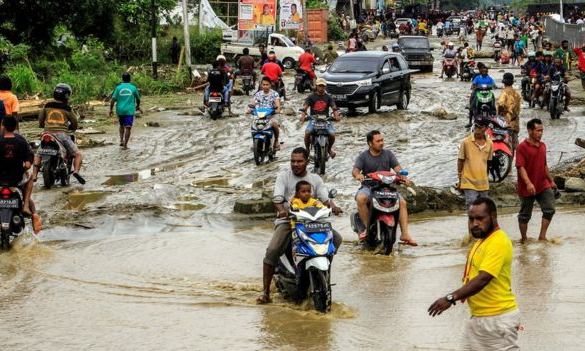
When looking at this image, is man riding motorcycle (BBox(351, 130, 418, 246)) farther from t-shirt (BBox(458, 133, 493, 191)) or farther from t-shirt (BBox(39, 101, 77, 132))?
t-shirt (BBox(39, 101, 77, 132))

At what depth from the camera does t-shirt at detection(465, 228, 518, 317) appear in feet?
20.0

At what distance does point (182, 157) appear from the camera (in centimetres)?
1973

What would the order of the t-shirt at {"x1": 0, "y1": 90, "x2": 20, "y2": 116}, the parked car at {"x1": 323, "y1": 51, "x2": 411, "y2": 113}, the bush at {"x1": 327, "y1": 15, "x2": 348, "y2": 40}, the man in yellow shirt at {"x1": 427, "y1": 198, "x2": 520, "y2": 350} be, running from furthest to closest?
the bush at {"x1": 327, "y1": 15, "x2": 348, "y2": 40}, the parked car at {"x1": 323, "y1": 51, "x2": 411, "y2": 113}, the t-shirt at {"x1": 0, "y1": 90, "x2": 20, "y2": 116}, the man in yellow shirt at {"x1": 427, "y1": 198, "x2": 520, "y2": 350}

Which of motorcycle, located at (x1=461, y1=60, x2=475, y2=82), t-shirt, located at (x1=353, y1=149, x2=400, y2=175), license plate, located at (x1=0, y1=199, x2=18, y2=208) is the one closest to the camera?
license plate, located at (x1=0, y1=199, x2=18, y2=208)

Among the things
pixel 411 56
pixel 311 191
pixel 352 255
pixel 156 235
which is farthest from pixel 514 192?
pixel 411 56

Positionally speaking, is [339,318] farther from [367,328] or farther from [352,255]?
[352,255]

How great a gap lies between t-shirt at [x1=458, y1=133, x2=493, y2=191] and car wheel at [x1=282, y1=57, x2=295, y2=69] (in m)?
33.1

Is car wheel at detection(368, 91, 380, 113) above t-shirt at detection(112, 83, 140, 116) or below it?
below

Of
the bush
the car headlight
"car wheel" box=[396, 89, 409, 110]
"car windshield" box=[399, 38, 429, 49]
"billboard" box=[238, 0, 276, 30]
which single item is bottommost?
"car wheel" box=[396, 89, 409, 110]

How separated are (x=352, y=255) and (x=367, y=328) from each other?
332 cm

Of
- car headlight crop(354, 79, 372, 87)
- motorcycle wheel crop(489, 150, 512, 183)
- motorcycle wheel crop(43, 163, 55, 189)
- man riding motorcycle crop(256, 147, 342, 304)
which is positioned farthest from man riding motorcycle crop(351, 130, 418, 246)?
car headlight crop(354, 79, 372, 87)

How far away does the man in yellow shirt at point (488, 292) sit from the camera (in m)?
6.09

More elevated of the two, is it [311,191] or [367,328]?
[311,191]

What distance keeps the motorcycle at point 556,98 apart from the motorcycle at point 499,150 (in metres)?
8.59
